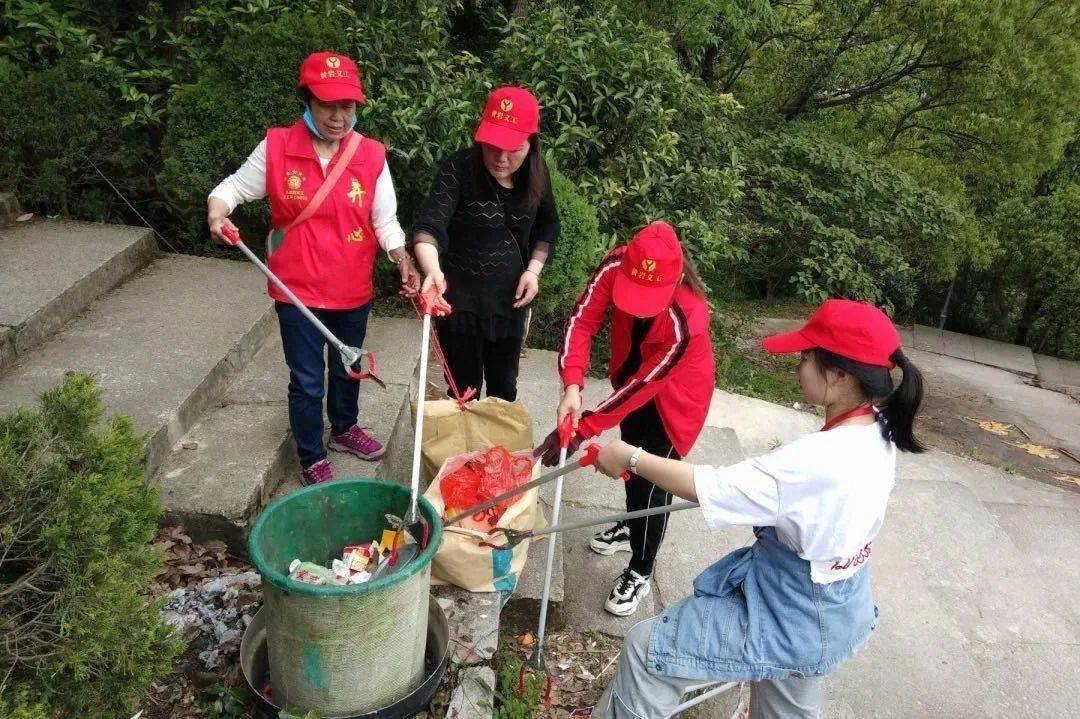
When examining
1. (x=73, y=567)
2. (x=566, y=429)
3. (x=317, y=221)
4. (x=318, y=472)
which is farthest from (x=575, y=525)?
(x=317, y=221)

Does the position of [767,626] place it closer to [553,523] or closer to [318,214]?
[553,523]

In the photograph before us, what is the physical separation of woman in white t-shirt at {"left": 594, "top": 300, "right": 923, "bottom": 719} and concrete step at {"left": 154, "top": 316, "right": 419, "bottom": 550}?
1766mm

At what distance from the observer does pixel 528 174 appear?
11.3 ft

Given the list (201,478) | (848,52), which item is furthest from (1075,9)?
(201,478)

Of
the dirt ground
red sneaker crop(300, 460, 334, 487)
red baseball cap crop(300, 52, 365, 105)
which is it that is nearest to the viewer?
red baseball cap crop(300, 52, 365, 105)

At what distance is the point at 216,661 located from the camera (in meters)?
2.79

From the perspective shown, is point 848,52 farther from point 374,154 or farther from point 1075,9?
point 374,154

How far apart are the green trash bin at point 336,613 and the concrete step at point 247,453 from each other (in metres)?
→ 0.74

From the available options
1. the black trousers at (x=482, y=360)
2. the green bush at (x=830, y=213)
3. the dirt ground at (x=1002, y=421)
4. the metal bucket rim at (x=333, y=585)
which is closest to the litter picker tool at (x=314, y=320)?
the black trousers at (x=482, y=360)

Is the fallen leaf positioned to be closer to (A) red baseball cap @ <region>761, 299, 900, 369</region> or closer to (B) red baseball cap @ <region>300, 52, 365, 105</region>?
(A) red baseball cap @ <region>761, 299, 900, 369</region>

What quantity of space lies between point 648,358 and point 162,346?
Answer: 2.73 meters

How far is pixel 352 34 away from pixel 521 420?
3478 millimetres

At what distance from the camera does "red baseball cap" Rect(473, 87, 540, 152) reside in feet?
10.5

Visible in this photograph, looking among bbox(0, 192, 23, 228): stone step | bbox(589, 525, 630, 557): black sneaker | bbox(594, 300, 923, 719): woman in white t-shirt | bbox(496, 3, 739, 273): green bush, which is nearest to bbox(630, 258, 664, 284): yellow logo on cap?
bbox(594, 300, 923, 719): woman in white t-shirt
